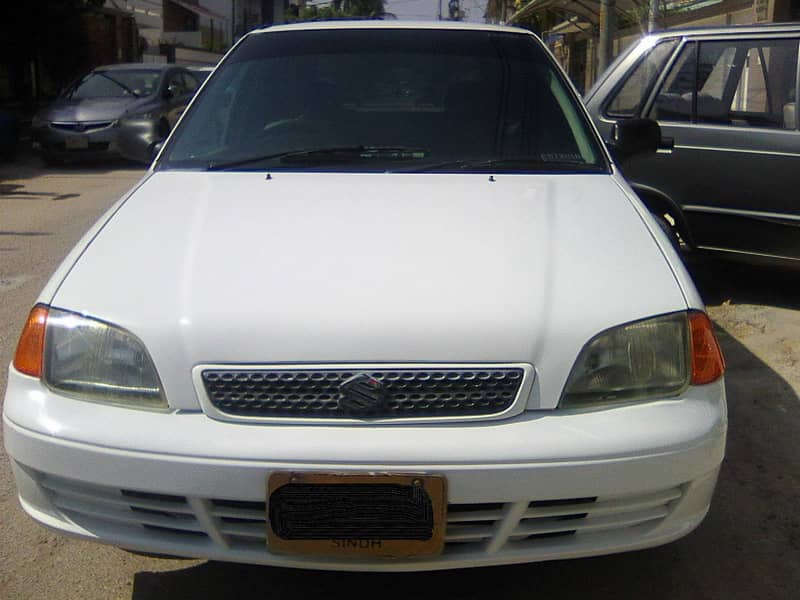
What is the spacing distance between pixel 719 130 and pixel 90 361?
4.09 metres

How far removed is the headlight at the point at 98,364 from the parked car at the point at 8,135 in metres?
12.1

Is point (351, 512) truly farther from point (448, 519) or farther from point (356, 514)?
point (448, 519)

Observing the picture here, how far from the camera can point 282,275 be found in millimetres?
2422

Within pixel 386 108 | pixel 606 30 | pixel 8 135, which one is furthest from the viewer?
pixel 8 135

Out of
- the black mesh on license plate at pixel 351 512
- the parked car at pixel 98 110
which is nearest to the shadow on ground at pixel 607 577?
the black mesh on license plate at pixel 351 512

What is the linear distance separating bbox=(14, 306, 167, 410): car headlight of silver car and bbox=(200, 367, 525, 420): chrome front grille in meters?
0.20

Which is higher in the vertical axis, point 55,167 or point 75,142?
point 75,142

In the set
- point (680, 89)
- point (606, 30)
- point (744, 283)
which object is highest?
point (606, 30)

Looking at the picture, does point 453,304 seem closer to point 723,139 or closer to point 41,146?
point 723,139

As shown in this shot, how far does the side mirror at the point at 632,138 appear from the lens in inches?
151

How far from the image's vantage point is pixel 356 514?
7.08 ft

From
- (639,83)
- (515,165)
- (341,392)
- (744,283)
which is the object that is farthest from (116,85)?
(341,392)

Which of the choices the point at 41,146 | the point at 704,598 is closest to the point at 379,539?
the point at 704,598

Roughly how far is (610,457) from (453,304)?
0.51 meters
